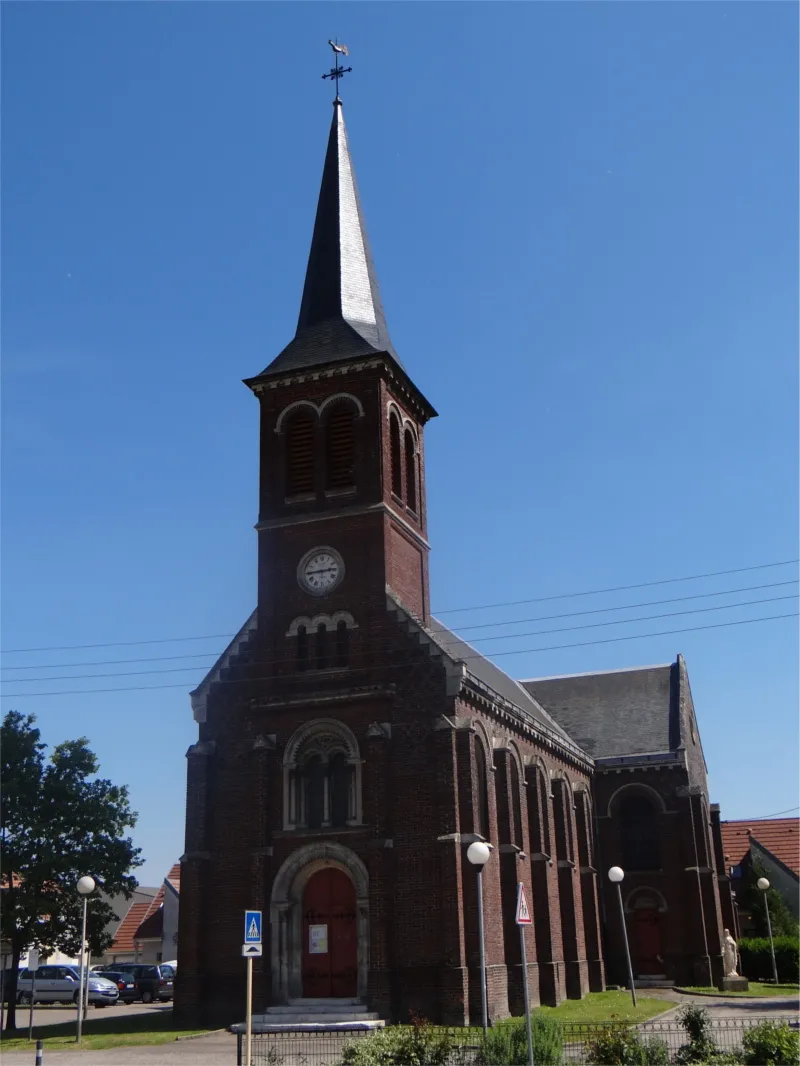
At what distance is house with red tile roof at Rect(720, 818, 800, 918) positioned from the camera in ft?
177

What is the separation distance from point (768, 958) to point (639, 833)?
23.9 ft

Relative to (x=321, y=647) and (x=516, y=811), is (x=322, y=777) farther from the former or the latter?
(x=516, y=811)

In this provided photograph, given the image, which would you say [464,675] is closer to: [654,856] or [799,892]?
[654,856]

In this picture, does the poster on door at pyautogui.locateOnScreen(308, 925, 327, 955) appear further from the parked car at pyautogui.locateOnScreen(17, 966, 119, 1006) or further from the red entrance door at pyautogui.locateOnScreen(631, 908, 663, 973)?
the parked car at pyautogui.locateOnScreen(17, 966, 119, 1006)

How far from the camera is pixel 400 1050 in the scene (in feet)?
53.6

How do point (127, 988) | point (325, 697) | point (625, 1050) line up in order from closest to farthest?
point (625, 1050) → point (325, 697) → point (127, 988)

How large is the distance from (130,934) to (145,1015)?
32792 mm

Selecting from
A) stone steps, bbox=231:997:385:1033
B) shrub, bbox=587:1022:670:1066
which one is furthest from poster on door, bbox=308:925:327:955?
shrub, bbox=587:1022:670:1066

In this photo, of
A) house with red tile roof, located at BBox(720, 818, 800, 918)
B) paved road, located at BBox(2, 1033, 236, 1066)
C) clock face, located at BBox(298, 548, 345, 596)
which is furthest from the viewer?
house with red tile roof, located at BBox(720, 818, 800, 918)

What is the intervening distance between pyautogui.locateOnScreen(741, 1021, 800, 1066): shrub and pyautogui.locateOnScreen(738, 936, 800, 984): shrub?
30.9m

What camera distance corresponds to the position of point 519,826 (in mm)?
33312

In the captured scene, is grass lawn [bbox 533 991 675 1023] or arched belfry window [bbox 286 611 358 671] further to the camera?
arched belfry window [bbox 286 611 358 671]

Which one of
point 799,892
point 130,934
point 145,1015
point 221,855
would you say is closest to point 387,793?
point 221,855

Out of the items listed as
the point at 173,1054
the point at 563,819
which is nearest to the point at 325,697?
the point at 173,1054
